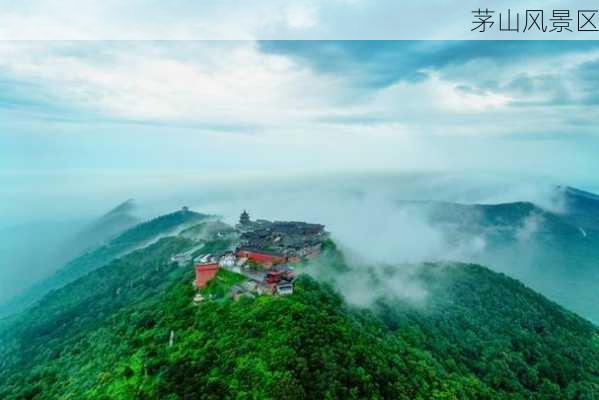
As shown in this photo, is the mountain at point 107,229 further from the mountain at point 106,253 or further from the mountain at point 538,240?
the mountain at point 538,240

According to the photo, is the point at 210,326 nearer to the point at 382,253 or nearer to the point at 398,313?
the point at 398,313

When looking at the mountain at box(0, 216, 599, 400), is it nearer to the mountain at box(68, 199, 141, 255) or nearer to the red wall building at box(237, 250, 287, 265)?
the red wall building at box(237, 250, 287, 265)

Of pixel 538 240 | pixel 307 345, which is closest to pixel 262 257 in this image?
pixel 307 345

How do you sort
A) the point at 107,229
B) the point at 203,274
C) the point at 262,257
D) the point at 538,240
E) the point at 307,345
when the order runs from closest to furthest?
the point at 307,345, the point at 203,274, the point at 262,257, the point at 538,240, the point at 107,229

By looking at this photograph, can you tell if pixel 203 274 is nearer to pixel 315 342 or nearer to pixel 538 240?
pixel 315 342

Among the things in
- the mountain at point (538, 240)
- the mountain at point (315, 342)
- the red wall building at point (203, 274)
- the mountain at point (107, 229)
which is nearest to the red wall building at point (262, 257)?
the mountain at point (315, 342)

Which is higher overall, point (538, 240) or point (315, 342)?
point (315, 342)

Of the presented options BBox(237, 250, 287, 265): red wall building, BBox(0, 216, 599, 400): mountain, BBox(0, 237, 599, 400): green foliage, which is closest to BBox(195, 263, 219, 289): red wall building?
BBox(0, 237, 599, 400): green foliage
